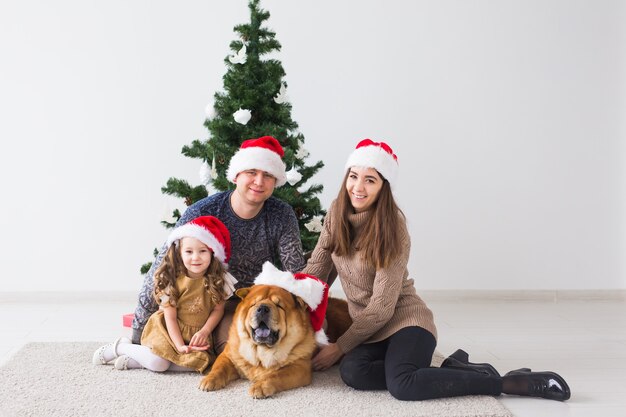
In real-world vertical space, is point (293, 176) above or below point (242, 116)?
below

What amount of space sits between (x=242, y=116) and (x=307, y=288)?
3.72 ft

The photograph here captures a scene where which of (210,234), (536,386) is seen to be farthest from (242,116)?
(536,386)

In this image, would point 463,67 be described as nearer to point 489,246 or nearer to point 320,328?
point 489,246

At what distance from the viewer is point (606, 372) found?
9.32 ft

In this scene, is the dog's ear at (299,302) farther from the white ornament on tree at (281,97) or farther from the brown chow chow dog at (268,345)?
the white ornament on tree at (281,97)

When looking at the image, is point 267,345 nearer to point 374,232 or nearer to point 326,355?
point 326,355

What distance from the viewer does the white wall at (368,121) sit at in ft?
14.8

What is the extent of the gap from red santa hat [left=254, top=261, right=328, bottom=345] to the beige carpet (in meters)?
0.25

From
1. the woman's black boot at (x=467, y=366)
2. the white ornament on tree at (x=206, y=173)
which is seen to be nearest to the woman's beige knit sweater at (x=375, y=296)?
the woman's black boot at (x=467, y=366)

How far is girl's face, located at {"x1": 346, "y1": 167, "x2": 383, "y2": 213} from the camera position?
8.59 feet

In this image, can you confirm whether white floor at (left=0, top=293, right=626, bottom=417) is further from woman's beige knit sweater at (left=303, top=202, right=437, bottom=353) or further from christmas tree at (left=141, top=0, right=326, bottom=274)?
christmas tree at (left=141, top=0, right=326, bottom=274)

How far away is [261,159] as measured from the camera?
2.88 m

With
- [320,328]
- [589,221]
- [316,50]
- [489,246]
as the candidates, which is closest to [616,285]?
[589,221]

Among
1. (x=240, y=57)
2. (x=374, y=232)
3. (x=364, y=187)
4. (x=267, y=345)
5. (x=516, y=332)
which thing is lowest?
(x=516, y=332)
